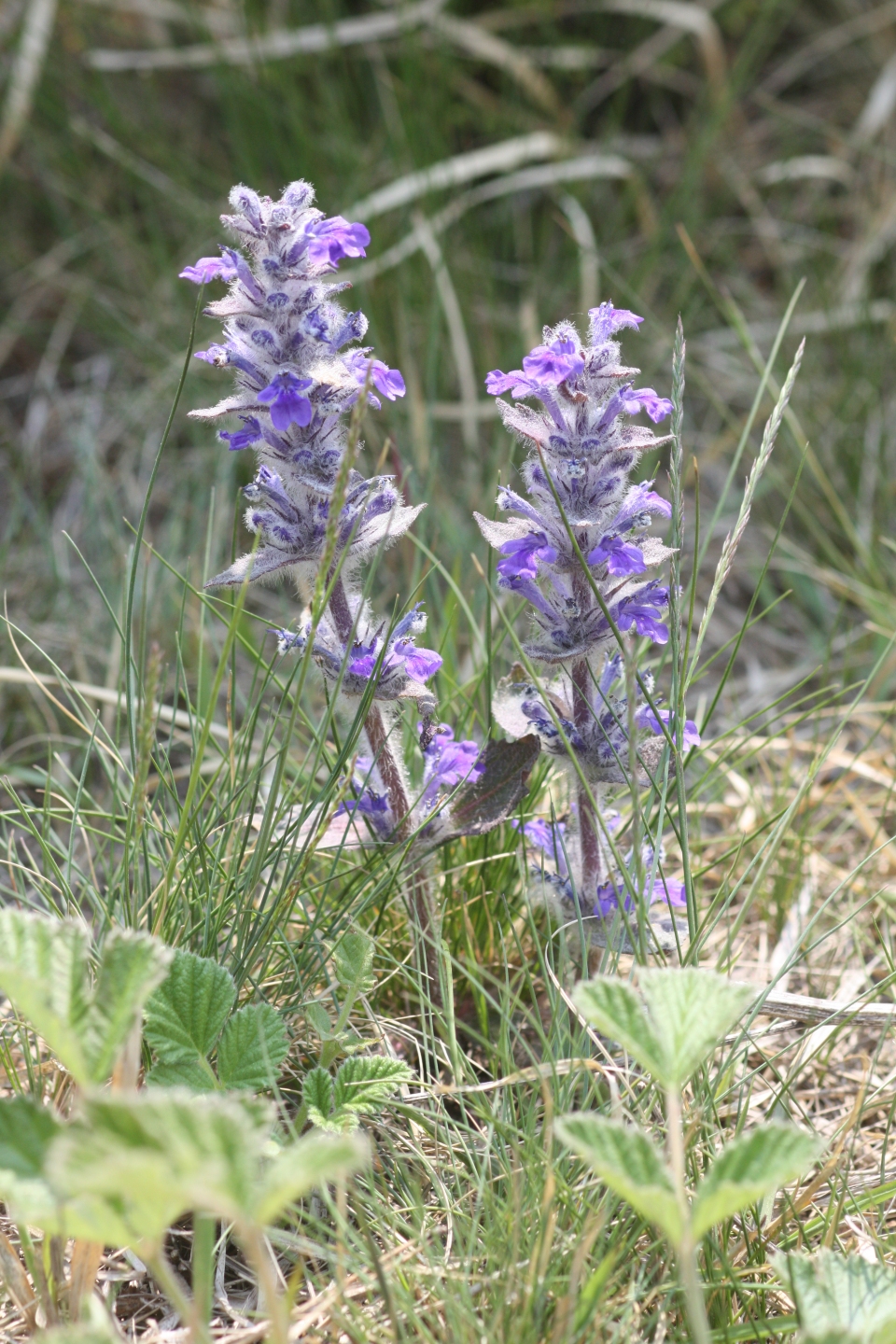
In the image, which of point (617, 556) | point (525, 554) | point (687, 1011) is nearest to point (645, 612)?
point (617, 556)

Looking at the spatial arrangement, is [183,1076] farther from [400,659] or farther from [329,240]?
[329,240]

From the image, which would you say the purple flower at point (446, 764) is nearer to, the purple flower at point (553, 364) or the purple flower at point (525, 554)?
the purple flower at point (525, 554)

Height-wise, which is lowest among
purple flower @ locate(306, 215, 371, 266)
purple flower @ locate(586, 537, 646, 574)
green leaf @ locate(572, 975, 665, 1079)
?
green leaf @ locate(572, 975, 665, 1079)

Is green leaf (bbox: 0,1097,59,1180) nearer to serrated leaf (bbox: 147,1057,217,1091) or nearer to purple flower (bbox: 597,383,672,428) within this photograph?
serrated leaf (bbox: 147,1057,217,1091)

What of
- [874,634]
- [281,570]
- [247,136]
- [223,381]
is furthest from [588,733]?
[247,136]

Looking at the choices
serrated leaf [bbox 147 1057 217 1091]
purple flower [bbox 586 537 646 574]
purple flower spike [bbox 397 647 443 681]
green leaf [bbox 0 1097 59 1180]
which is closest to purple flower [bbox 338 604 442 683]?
purple flower spike [bbox 397 647 443 681]
